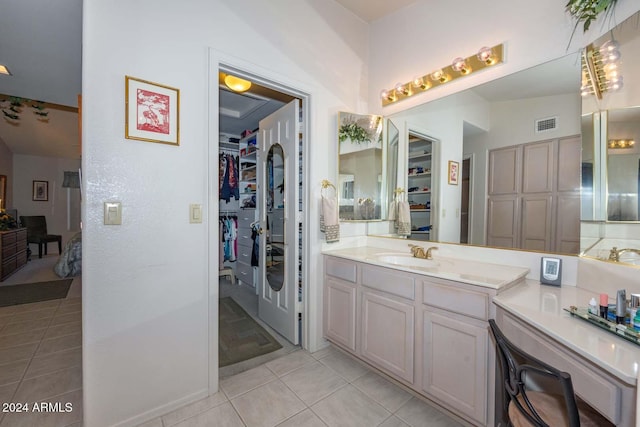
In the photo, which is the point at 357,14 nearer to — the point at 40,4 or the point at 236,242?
the point at 40,4

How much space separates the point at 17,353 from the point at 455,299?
3.48 meters

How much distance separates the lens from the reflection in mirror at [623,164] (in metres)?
1.21

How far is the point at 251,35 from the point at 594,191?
7.51 feet

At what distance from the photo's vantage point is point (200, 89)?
5.56ft

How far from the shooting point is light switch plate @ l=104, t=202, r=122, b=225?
143cm

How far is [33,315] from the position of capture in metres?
3.03

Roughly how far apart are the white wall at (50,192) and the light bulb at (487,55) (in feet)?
30.1

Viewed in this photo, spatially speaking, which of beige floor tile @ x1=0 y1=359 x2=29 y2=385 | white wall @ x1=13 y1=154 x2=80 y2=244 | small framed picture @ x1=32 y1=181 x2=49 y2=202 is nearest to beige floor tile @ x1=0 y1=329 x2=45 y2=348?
beige floor tile @ x1=0 y1=359 x2=29 y2=385

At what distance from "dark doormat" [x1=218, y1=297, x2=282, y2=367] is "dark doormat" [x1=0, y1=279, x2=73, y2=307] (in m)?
2.63

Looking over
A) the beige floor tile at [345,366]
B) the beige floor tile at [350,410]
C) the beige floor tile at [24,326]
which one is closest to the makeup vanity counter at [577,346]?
the beige floor tile at [350,410]

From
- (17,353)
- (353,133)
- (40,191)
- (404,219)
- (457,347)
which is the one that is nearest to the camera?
(457,347)

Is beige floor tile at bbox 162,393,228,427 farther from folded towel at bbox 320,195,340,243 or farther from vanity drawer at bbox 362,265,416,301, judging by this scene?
folded towel at bbox 320,195,340,243

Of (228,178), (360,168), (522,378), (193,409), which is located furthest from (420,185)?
(228,178)

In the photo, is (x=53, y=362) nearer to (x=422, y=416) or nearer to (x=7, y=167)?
(x=422, y=416)
